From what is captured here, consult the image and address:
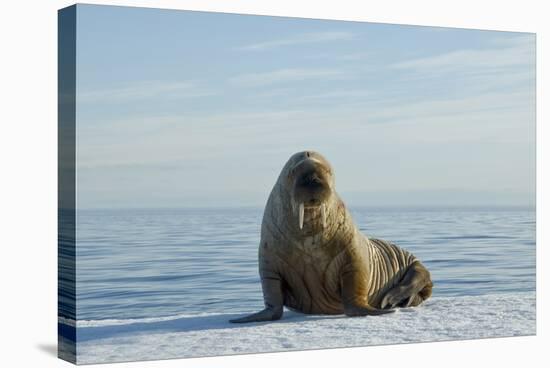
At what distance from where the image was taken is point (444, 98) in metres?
13.9

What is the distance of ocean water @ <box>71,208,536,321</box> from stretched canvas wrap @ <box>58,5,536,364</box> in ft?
0.09

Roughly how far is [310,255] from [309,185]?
80 centimetres

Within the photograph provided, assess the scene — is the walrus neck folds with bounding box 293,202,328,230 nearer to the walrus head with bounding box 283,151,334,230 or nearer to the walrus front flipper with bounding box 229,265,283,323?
the walrus head with bounding box 283,151,334,230

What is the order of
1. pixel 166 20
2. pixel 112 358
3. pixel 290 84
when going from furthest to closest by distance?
pixel 290 84 → pixel 166 20 → pixel 112 358

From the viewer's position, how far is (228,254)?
50.1ft

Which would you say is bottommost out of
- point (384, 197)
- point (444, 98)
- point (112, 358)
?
point (112, 358)

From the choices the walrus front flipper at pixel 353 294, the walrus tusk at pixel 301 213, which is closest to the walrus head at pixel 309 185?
the walrus tusk at pixel 301 213

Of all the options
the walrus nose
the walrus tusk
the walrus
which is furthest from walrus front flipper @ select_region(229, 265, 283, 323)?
the walrus nose

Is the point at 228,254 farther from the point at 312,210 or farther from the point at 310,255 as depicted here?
the point at 312,210

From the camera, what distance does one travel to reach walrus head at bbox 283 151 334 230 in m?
12.3

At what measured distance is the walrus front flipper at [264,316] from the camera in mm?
12570

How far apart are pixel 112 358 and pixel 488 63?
16.9 ft

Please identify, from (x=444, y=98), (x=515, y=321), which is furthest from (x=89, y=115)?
(x=515, y=321)

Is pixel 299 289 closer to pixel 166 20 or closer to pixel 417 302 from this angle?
pixel 417 302
